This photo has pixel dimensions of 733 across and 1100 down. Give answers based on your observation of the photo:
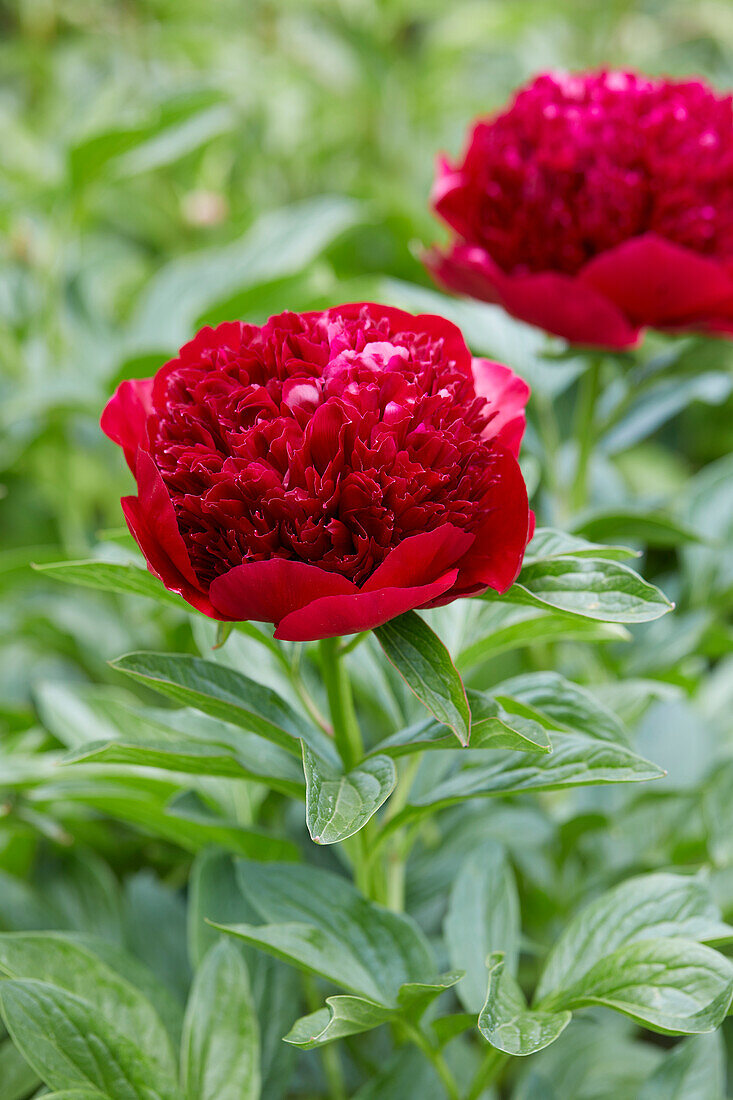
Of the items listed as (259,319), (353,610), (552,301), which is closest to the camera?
(353,610)

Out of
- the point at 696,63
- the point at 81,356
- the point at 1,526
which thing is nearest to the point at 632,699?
the point at 81,356

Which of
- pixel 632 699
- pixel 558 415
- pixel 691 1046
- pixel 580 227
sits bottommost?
pixel 691 1046

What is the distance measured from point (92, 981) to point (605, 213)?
18.4 inches

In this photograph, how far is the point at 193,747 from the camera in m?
0.42

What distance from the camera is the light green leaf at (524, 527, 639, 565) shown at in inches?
15.3

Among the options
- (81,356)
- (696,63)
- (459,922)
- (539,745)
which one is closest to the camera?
(539,745)

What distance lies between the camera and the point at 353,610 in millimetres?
331

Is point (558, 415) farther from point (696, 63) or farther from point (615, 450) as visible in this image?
point (696, 63)

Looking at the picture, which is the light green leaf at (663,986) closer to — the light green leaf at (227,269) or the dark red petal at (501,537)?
the dark red petal at (501,537)

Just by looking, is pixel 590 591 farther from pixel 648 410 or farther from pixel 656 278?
pixel 648 410

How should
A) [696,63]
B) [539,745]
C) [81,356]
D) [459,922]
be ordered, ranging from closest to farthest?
1. [539,745]
2. [459,922]
3. [81,356]
4. [696,63]

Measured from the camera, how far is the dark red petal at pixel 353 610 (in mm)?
326

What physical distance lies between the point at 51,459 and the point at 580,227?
0.61m

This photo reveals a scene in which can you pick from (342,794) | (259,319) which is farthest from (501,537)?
(259,319)
